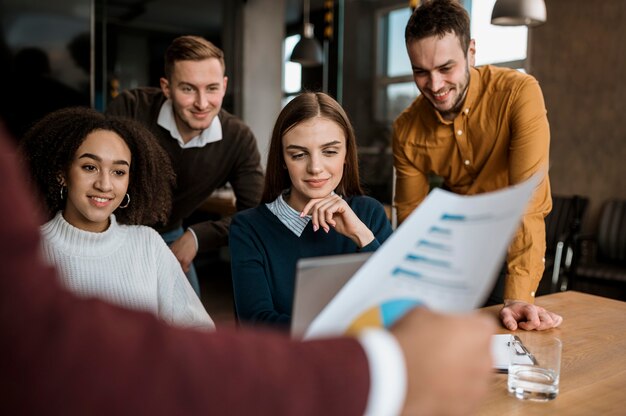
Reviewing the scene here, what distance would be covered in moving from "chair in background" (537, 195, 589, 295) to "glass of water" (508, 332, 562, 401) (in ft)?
11.4

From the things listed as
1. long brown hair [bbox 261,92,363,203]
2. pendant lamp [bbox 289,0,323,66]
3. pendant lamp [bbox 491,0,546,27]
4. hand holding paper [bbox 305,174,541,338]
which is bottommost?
hand holding paper [bbox 305,174,541,338]

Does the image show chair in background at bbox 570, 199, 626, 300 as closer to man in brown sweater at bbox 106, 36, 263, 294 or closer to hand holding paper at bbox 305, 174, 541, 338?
man in brown sweater at bbox 106, 36, 263, 294

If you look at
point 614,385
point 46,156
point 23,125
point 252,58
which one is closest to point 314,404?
point 614,385

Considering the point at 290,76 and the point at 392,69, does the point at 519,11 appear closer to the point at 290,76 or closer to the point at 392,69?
the point at 392,69

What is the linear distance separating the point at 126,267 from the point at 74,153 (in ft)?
1.16

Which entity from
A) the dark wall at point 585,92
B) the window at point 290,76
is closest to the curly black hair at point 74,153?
the dark wall at point 585,92

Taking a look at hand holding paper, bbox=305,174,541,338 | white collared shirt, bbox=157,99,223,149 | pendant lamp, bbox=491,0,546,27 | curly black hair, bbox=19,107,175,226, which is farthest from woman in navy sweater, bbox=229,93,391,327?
pendant lamp, bbox=491,0,546,27

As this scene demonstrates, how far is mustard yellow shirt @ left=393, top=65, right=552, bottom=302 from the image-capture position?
1858 mm

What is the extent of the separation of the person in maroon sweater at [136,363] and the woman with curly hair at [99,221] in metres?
1.18

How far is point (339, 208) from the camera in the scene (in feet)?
4.54

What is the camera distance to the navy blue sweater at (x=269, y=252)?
150cm

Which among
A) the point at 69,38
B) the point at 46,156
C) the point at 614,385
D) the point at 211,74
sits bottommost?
the point at 614,385

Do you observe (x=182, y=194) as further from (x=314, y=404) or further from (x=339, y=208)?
(x=314, y=404)

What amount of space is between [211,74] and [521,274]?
133cm
